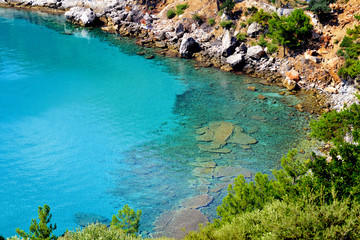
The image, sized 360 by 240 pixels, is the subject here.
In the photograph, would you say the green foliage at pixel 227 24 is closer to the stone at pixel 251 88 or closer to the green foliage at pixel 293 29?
the green foliage at pixel 293 29

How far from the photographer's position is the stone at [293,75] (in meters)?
37.4

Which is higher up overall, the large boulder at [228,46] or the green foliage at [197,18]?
the green foliage at [197,18]

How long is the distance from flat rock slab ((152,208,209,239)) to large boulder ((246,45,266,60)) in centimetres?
2660

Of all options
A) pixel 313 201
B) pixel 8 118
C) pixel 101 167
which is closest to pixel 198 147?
pixel 101 167

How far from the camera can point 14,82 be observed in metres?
37.9

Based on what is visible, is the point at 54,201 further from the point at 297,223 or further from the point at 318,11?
the point at 318,11

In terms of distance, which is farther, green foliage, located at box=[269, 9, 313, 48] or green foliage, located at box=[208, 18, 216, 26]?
green foliage, located at box=[208, 18, 216, 26]

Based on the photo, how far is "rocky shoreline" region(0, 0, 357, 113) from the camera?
1398 inches

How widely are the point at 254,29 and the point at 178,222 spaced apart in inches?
1268

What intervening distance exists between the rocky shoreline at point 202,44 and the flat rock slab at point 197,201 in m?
17.0

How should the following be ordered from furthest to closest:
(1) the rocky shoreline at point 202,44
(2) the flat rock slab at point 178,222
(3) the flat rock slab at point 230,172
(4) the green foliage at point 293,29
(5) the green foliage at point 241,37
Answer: (5) the green foliage at point 241,37
(4) the green foliage at point 293,29
(1) the rocky shoreline at point 202,44
(3) the flat rock slab at point 230,172
(2) the flat rock slab at point 178,222

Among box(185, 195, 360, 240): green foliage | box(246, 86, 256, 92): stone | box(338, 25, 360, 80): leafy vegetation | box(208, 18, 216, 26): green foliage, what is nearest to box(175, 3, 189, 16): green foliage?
box(208, 18, 216, 26): green foliage

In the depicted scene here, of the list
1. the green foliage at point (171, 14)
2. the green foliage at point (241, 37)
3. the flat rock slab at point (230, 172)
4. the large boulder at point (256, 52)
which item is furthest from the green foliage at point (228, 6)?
Result: the flat rock slab at point (230, 172)

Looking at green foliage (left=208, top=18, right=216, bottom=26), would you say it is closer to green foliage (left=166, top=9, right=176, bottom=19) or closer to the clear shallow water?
green foliage (left=166, top=9, right=176, bottom=19)
